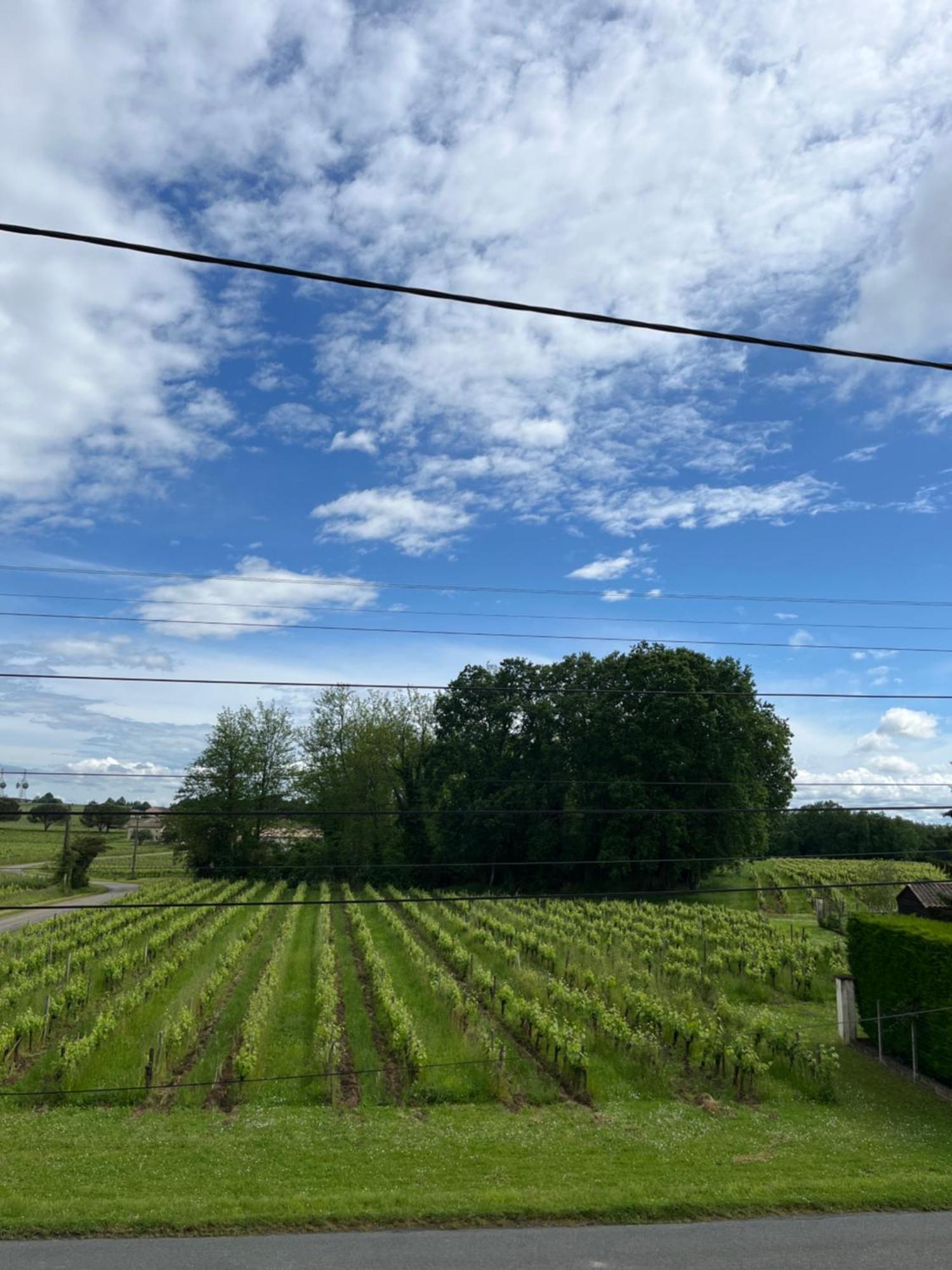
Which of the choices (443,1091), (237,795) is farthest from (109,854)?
(443,1091)

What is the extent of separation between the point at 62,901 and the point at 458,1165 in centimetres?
4866

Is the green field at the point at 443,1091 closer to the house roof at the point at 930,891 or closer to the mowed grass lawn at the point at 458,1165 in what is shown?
the mowed grass lawn at the point at 458,1165

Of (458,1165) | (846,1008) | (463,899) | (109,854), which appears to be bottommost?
(109,854)

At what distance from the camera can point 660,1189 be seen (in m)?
11.8

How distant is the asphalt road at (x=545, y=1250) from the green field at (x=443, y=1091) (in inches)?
16.2

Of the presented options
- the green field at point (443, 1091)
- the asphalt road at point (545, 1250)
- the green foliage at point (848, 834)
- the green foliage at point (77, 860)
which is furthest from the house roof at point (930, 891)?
the green foliage at point (77, 860)

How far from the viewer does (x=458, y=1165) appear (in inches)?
508

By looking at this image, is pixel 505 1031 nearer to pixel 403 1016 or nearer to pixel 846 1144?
pixel 403 1016

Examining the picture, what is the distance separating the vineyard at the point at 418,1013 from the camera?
17.0 metres

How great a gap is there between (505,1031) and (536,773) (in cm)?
3594

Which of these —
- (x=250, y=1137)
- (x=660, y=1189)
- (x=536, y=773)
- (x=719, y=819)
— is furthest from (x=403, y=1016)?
(x=536, y=773)

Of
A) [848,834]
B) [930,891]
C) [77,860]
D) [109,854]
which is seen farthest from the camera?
[109,854]

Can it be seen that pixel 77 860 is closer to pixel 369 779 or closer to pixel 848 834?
pixel 369 779

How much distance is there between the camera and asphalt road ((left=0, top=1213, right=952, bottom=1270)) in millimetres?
9664
